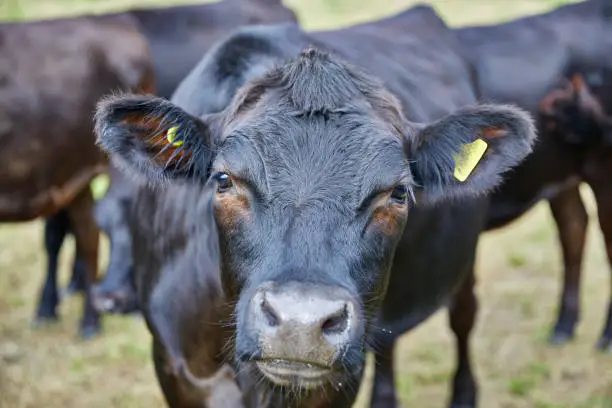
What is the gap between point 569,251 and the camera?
247 inches

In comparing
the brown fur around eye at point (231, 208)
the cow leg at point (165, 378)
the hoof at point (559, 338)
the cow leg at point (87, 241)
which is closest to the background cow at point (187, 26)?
the cow leg at point (87, 241)

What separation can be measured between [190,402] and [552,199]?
10.6ft

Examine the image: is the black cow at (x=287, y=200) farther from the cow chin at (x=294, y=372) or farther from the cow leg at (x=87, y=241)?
the cow leg at (x=87, y=241)

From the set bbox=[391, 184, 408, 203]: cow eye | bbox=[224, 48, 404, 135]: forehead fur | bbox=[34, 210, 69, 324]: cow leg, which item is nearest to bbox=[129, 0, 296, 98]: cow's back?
bbox=[34, 210, 69, 324]: cow leg

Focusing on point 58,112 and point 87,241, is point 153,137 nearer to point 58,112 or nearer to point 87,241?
point 58,112

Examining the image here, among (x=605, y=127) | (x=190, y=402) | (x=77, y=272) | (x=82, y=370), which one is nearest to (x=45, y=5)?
(x=77, y=272)

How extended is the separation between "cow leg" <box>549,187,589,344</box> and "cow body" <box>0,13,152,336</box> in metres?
2.82

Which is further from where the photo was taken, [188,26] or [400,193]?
[188,26]

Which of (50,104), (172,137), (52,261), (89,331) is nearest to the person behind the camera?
(172,137)

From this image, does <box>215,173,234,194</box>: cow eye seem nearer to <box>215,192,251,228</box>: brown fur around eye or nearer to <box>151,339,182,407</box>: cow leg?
<box>215,192,251,228</box>: brown fur around eye

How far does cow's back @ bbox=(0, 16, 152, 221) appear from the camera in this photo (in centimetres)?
589

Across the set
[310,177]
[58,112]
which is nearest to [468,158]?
[310,177]

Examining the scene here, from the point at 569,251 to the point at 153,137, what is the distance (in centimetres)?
370

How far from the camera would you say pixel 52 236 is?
22.3ft
